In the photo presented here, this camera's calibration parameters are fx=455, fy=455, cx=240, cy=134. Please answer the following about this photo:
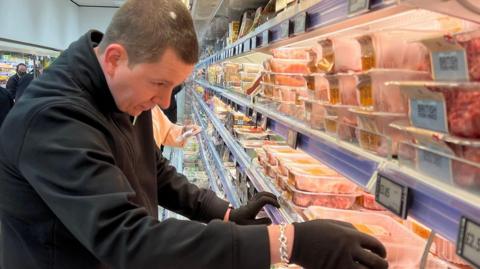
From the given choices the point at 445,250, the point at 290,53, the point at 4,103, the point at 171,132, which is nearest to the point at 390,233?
the point at 445,250

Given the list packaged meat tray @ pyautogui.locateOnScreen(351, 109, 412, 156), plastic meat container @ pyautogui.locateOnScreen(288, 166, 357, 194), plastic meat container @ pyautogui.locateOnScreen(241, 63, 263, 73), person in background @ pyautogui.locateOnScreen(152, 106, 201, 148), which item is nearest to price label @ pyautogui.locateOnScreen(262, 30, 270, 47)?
plastic meat container @ pyautogui.locateOnScreen(288, 166, 357, 194)

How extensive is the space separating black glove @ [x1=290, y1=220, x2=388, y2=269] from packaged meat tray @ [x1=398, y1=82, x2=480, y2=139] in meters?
0.27

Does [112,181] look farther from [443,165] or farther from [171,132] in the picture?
[171,132]

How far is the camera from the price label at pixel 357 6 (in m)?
0.87

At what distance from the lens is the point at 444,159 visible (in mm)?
724

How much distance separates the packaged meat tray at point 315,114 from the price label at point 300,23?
22 centimetres

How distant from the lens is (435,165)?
747mm

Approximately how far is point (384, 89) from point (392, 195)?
0.25 metres

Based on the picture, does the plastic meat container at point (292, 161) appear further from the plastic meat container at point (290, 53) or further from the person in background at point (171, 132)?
the person in background at point (171, 132)

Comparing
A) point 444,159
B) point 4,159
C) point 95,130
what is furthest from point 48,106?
point 444,159

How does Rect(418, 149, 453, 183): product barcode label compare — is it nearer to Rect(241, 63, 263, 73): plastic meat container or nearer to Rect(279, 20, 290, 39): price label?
Rect(279, 20, 290, 39): price label

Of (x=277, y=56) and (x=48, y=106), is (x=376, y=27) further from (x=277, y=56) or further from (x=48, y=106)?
(x=48, y=106)

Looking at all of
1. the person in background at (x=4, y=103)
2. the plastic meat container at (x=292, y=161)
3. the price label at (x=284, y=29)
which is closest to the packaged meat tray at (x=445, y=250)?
the plastic meat container at (x=292, y=161)

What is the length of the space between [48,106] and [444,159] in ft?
2.92
